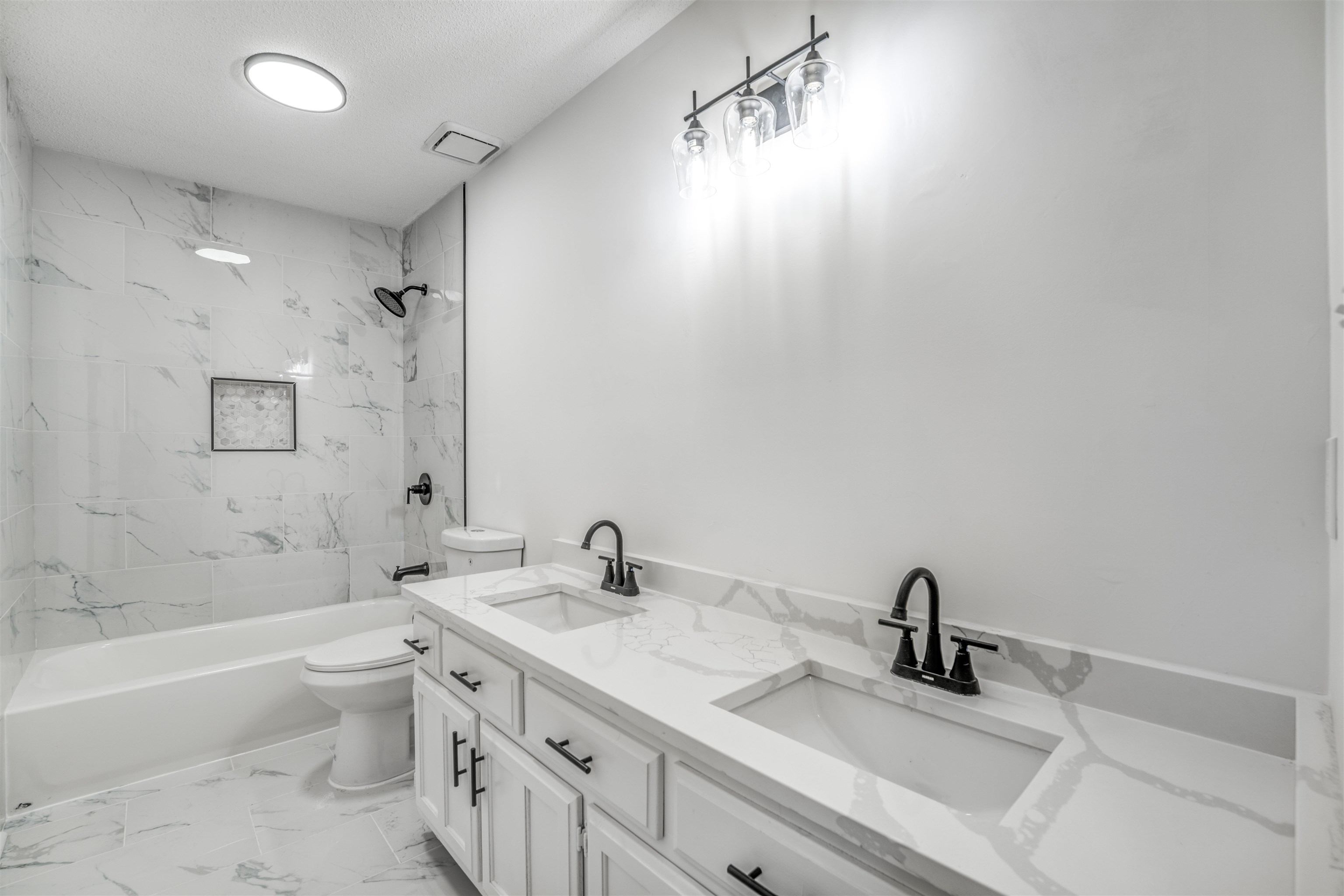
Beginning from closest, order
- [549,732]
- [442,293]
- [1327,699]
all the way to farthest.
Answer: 1. [1327,699]
2. [549,732]
3. [442,293]

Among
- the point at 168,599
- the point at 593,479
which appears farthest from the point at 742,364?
the point at 168,599

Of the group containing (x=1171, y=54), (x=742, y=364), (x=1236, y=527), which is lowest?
(x=1236, y=527)

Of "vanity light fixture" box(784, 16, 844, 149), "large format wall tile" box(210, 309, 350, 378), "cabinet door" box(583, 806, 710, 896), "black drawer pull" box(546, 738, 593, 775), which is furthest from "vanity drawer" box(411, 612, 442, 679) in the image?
"large format wall tile" box(210, 309, 350, 378)

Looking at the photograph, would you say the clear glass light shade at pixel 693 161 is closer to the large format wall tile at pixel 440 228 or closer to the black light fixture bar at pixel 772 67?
the black light fixture bar at pixel 772 67

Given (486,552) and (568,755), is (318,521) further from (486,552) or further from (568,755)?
(568,755)

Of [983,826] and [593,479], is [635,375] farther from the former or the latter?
[983,826]

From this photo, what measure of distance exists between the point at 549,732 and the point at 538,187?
1.94 meters

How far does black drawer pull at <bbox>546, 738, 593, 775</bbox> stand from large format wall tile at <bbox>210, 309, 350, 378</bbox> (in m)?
2.74

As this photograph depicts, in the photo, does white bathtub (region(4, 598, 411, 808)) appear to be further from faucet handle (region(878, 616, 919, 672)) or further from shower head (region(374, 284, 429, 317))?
faucet handle (region(878, 616, 919, 672))

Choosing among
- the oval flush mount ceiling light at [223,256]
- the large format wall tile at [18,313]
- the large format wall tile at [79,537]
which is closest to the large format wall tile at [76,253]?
the large format wall tile at [18,313]

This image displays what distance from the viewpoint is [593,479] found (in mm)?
1991

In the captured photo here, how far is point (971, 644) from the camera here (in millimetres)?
1003

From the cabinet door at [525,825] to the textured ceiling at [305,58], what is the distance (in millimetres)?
1974

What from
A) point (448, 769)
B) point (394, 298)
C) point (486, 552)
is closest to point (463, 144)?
point (394, 298)
